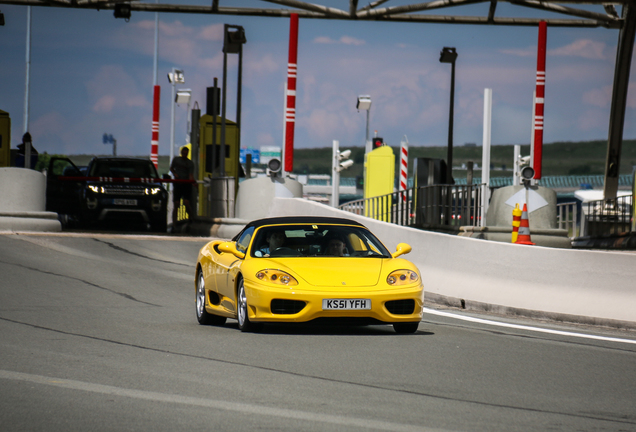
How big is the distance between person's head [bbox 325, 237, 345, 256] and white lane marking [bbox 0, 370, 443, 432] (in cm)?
421

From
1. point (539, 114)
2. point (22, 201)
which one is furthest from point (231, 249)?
point (539, 114)

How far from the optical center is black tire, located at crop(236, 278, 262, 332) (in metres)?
9.72

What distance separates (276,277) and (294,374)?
2413 mm

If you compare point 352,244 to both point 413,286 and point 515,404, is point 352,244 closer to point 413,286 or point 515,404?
point 413,286

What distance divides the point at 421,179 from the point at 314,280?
49.5 feet

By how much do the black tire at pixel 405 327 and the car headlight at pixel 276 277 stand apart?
3.86 ft

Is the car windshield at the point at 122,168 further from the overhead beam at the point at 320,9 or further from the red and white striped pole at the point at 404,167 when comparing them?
the red and white striped pole at the point at 404,167

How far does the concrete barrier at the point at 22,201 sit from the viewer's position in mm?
20391

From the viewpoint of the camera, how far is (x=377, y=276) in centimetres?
963

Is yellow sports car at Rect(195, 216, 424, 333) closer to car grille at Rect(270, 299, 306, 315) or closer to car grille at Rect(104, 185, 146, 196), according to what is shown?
car grille at Rect(270, 299, 306, 315)

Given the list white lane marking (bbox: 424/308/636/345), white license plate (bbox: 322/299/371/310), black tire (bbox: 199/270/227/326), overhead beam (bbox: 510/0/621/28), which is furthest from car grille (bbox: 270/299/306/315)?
overhead beam (bbox: 510/0/621/28)

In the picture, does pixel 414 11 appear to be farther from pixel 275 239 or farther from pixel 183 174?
pixel 275 239

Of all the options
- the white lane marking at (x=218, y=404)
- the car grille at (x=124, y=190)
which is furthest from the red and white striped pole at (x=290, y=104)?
the white lane marking at (x=218, y=404)

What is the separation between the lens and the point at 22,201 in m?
20.6
